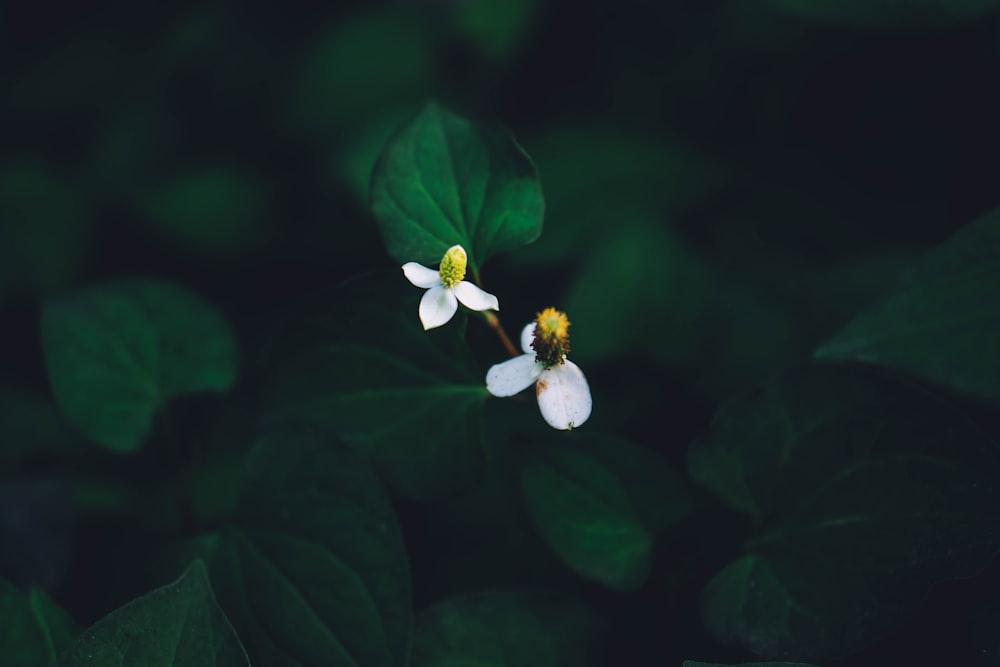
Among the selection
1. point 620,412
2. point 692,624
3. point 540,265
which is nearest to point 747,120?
point 540,265

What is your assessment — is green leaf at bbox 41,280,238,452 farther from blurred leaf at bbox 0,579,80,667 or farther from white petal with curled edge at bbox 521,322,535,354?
white petal with curled edge at bbox 521,322,535,354

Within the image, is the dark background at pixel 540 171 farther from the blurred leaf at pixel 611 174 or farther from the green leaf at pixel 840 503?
the green leaf at pixel 840 503

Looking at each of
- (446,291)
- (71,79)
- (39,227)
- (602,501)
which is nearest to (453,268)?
(446,291)

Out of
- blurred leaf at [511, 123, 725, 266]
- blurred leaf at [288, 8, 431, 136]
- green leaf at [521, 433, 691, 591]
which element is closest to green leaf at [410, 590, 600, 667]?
green leaf at [521, 433, 691, 591]

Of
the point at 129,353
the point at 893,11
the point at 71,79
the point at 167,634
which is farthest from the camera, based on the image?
Answer: the point at 71,79

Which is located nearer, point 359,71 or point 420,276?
point 420,276

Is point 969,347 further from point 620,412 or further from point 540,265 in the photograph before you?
point 540,265

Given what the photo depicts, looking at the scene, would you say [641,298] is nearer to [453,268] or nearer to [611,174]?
[611,174]
